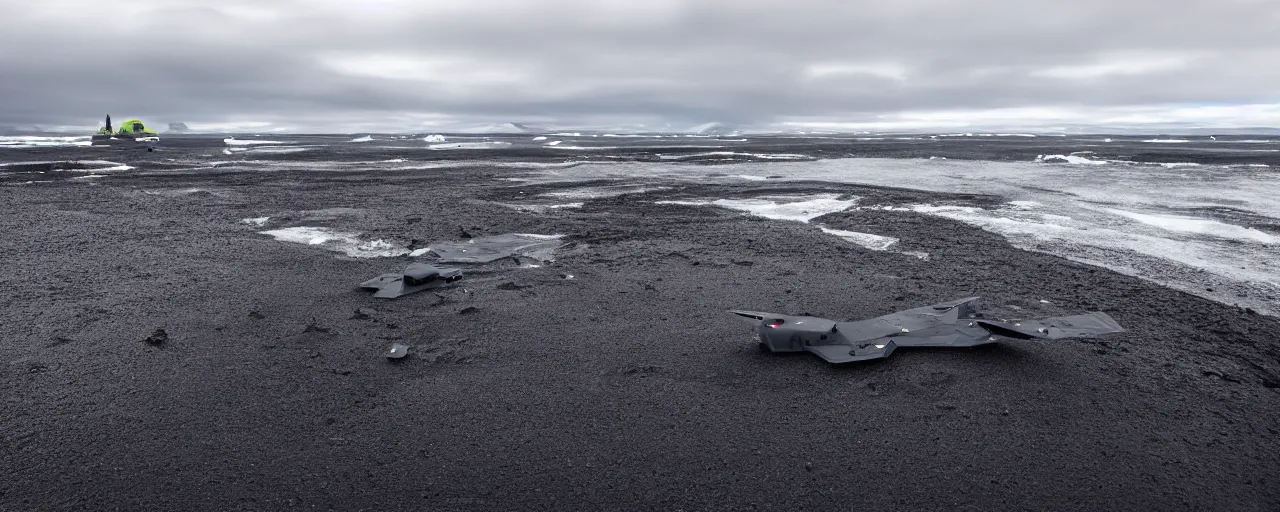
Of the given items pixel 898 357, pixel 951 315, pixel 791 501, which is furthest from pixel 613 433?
pixel 951 315

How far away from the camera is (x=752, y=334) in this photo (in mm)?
5652

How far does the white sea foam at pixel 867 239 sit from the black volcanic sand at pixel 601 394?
52.9 inches

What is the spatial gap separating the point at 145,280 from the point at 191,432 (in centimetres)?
448

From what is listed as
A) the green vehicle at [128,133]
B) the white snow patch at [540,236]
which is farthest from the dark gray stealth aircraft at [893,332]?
the green vehicle at [128,133]

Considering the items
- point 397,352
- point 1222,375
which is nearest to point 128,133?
point 397,352

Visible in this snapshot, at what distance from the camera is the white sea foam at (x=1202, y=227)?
33.8 feet

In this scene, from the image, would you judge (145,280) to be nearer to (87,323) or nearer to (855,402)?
(87,323)

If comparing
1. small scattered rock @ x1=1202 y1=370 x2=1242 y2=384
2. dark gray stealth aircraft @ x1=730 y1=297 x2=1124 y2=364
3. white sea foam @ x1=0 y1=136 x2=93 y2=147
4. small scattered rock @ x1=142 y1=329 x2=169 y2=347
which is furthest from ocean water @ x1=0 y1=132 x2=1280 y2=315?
white sea foam @ x1=0 y1=136 x2=93 y2=147

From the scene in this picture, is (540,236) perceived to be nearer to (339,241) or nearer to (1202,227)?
(339,241)

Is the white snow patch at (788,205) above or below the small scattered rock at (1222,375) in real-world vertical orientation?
above

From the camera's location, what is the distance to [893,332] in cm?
545

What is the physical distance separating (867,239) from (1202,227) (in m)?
6.00

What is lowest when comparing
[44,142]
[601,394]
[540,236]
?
[601,394]

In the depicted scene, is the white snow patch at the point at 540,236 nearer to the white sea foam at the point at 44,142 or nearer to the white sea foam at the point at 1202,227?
the white sea foam at the point at 1202,227
